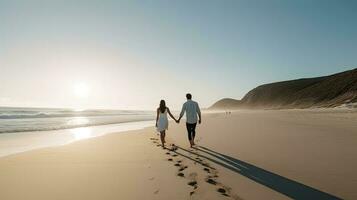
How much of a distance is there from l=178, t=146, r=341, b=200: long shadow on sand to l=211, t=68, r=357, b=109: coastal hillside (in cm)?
7532

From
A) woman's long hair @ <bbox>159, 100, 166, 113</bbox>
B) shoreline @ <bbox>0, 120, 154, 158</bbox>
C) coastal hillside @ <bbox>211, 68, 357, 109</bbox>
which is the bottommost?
shoreline @ <bbox>0, 120, 154, 158</bbox>

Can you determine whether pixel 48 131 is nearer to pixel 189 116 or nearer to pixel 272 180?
pixel 189 116

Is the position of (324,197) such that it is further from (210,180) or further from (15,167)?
(15,167)

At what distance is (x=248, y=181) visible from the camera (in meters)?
6.18

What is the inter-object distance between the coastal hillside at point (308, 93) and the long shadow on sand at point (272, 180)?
75320 millimetres

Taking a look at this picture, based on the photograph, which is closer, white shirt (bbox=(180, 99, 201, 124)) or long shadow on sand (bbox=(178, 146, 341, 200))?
long shadow on sand (bbox=(178, 146, 341, 200))

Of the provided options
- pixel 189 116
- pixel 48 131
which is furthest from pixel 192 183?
pixel 48 131

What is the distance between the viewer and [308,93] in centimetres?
12688

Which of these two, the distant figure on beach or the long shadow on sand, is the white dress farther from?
the long shadow on sand

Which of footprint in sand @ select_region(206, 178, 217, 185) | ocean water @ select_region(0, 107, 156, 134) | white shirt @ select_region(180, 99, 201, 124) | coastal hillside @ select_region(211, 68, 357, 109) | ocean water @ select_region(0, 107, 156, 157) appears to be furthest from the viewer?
coastal hillside @ select_region(211, 68, 357, 109)

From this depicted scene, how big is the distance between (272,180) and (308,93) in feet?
433

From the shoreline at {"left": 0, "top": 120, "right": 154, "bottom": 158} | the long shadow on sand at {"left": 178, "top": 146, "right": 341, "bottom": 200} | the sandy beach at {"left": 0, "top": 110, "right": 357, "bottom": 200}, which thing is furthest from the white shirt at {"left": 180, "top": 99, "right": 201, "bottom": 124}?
the shoreline at {"left": 0, "top": 120, "right": 154, "bottom": 158}

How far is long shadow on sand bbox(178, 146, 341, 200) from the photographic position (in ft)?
17.0

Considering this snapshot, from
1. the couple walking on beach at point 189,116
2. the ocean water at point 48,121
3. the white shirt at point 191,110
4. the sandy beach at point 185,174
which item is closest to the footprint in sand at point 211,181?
the sandy beach at point 185,174
